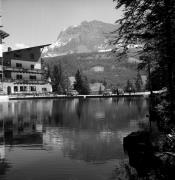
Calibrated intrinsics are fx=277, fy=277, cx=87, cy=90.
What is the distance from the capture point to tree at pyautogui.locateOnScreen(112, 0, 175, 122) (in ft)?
41.4

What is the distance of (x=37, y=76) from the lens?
82.4 meters

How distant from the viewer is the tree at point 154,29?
497 inches

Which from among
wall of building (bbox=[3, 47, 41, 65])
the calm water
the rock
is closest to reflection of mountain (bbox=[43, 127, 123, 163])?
the calm water

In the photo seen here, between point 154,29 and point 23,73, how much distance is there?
2667 inches

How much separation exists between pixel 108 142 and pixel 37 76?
6779 cm

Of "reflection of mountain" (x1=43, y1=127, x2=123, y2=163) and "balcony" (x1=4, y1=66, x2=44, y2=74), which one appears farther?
"balcony" (x1=4, y1=66, x2=44, y2=74)

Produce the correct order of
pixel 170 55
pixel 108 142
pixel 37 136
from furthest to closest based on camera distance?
pixel 37 136, pixel 108 142, pixel 170 55

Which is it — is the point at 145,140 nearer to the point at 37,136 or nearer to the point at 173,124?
the point at 173,124

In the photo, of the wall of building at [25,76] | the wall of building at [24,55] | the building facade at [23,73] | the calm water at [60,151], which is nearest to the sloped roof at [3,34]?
the building facade at [23,73]

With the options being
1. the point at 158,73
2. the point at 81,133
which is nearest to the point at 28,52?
the point at 81,133

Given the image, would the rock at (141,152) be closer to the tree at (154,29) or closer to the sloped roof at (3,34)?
the tree at (154,29)

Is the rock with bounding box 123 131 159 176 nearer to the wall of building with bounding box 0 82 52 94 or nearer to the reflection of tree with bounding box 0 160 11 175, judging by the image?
the reflection of tree with bounding box 0 160 11 175

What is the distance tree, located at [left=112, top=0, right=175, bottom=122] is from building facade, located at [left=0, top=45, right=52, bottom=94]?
59.5 meters

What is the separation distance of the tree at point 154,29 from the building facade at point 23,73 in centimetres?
5955
